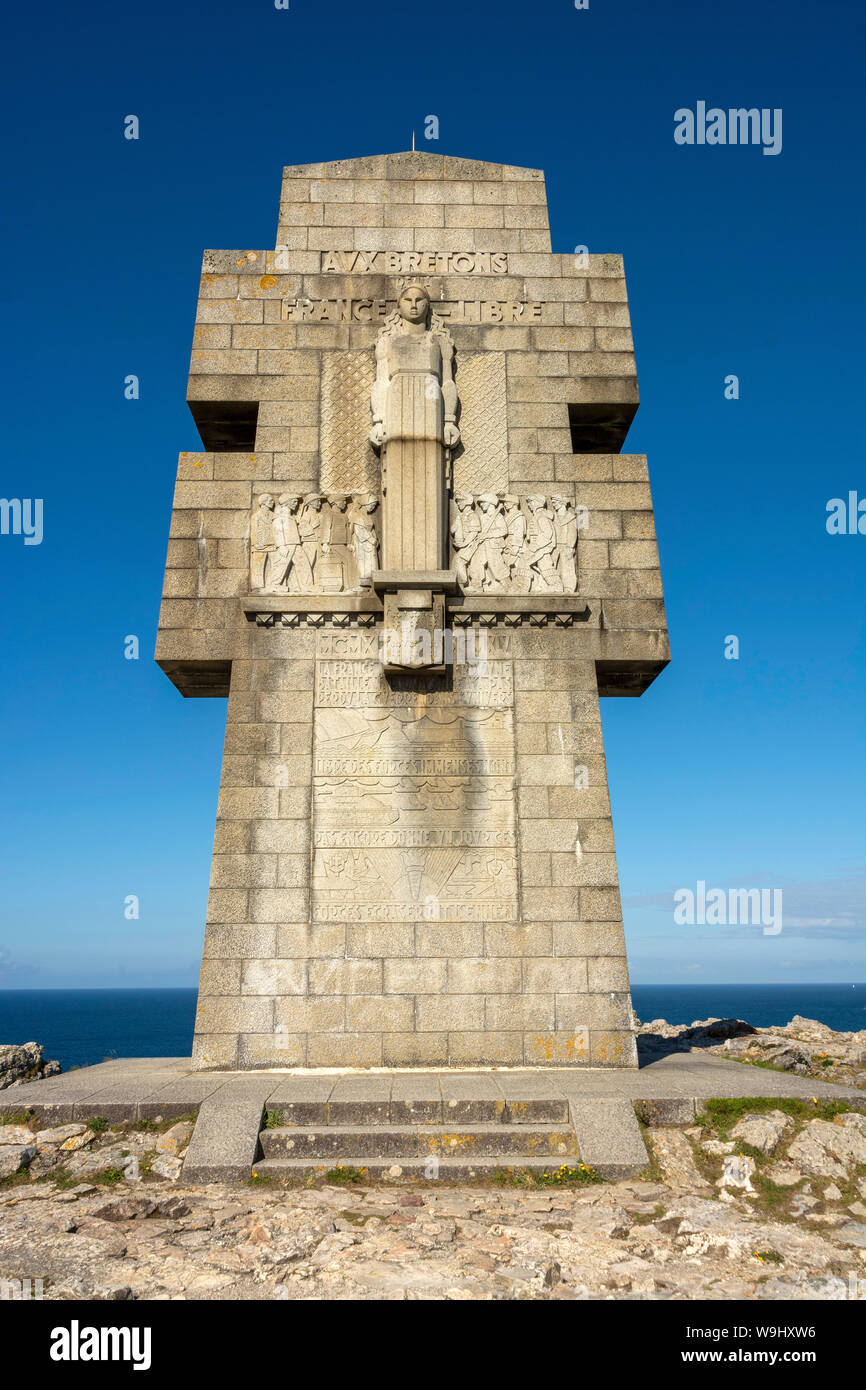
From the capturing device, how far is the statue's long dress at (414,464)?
10.8 meters

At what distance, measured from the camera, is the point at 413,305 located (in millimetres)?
11648

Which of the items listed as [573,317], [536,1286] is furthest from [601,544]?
[536,1286]

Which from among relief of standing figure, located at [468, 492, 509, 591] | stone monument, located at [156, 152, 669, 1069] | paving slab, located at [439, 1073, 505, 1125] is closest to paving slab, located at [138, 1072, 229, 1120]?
stone monument, located at [156, 152, 669, 1069]

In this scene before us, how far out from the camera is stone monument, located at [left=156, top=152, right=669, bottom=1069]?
32.3 ft

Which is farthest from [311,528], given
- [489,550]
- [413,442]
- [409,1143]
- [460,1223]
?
[460,1223]

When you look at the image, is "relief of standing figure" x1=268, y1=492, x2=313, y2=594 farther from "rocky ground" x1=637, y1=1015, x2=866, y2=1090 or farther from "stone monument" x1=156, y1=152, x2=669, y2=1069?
"rocky ground" x1=637, y1=1015, x2=866, y2=1090

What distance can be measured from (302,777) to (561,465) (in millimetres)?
5001

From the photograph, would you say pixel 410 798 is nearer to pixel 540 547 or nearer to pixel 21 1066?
pixel 540 547

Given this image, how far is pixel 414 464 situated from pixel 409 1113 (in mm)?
7004

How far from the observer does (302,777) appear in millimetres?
10352

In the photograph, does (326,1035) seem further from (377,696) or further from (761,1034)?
(761,1034)

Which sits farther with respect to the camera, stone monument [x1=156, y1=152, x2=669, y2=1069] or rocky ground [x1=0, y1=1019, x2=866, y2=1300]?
stone monument [x1=156, y1=152, x2=669, y2=1069]

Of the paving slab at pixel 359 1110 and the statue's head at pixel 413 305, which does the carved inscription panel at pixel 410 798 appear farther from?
the statue's head at pixel 413 305

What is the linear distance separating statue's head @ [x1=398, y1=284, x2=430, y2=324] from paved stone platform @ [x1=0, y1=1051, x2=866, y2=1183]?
8.84 m
